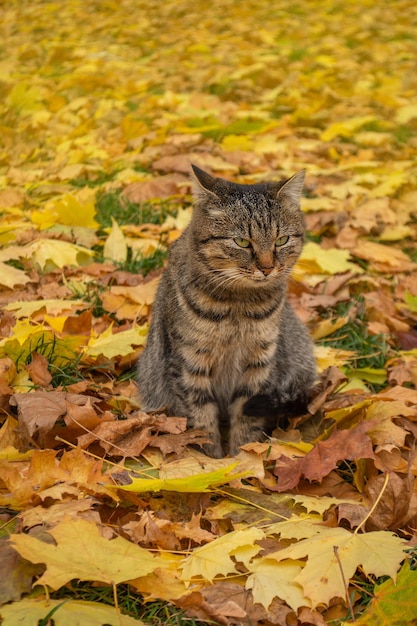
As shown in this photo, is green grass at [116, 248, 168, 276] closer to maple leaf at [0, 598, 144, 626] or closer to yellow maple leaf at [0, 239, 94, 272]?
yellow maple leaf at [0, 239, 94, 272]

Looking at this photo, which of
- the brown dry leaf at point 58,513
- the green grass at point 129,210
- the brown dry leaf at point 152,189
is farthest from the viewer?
the brown dry leaf at point 152,189

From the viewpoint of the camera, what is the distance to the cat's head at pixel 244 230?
302 centimetres

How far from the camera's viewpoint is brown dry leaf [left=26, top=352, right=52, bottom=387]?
3105mm

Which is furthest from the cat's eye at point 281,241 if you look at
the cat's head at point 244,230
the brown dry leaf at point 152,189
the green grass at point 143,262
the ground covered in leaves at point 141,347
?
the brown dry leaf at point 152,189

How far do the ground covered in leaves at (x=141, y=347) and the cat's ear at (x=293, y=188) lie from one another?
569 millimetres

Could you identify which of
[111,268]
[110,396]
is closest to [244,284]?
[110,396]

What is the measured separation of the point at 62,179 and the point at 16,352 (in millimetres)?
2663

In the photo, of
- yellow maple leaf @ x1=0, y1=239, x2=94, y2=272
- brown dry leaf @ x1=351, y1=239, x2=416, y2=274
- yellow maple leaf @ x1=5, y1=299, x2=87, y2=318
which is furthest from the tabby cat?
brown dry leaf @ x1=351, y1=239, x2=416, y2=274

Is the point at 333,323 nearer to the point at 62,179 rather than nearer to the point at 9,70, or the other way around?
the point at 62,179

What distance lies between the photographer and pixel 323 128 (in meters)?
7.41

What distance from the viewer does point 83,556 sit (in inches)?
78.7

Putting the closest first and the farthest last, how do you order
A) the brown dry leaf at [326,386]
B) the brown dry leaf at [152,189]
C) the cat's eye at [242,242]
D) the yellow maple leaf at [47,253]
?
1. the cat's eye at [242,242]
2. the brown dry leaf at [326,386]
3. the yellow maple leaf at [47,253]
4. the brown dry leaf at [152,189]

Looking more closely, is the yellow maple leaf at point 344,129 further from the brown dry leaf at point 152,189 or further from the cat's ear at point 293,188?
the cat's ear at point 293,188

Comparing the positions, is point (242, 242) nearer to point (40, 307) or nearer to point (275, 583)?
point (40, 307)
